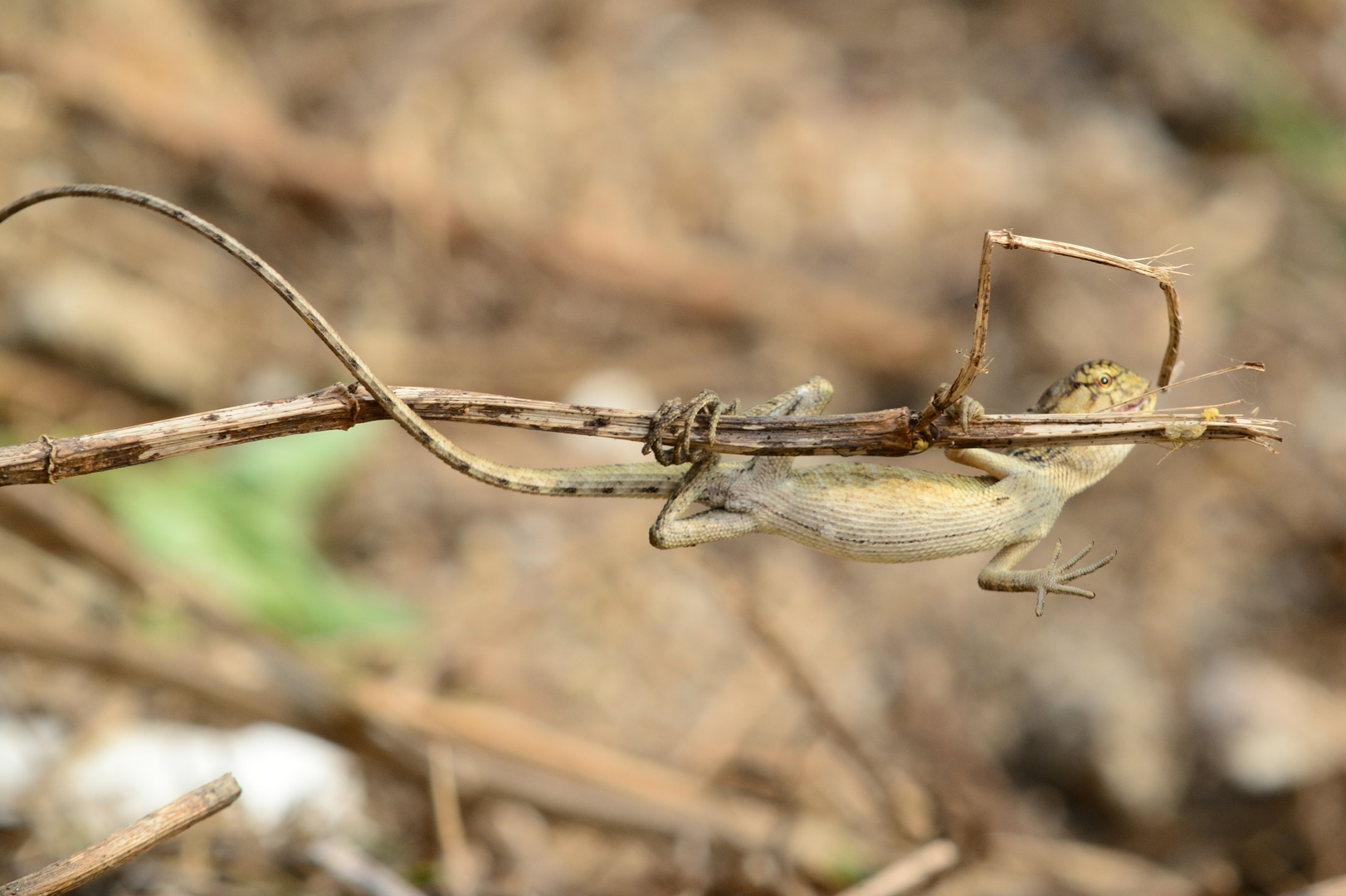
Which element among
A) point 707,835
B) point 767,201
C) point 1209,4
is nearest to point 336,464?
point 707,835

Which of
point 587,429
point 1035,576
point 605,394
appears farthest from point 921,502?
point 605,394

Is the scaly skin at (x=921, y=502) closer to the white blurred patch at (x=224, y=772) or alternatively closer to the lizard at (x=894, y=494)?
the lizard at (x=894, y=494)

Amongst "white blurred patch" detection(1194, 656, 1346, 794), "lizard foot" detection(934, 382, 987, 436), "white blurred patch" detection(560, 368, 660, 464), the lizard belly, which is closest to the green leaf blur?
"white blurred patch" detection(560, 368, 660, 464)

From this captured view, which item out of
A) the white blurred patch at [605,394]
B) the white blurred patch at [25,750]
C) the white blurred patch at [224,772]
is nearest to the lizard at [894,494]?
the white blurred patch at [224,772]

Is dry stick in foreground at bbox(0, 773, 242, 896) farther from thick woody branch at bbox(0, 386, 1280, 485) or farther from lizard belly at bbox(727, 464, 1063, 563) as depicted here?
lizard belly at bbox(727, 464, 1063, 563)

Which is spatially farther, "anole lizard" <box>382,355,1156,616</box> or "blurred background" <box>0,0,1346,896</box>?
"blurred background" <box>0,0,1346,896</box>

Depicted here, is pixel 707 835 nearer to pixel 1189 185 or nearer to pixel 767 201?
pixel 767 201

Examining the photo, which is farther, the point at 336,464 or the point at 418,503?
the point at 418,503
